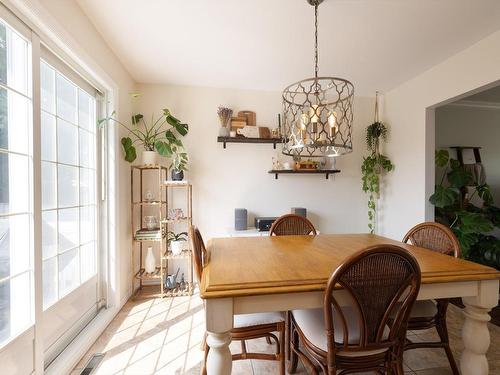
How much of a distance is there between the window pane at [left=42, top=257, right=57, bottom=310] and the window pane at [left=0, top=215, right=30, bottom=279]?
29 cm

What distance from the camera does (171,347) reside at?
72.7 inches

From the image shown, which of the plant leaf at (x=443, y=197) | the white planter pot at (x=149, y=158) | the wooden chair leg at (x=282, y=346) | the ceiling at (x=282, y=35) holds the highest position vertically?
the ceiling at (x=282, y=35)

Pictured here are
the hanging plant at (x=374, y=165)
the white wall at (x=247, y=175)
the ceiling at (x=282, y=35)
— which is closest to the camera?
the ceiling at (x=282, y=35)

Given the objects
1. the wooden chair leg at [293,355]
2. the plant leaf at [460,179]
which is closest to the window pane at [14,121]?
the wooden chair leg at [293,355]

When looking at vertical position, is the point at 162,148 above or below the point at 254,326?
above

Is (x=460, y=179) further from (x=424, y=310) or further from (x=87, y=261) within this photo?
(x=87, y=261)

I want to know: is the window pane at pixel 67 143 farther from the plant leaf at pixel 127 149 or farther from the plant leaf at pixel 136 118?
the plant leaf at pixel 136 118

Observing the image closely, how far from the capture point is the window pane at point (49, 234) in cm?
159

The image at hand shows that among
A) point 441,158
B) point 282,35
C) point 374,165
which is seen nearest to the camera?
point 282,35

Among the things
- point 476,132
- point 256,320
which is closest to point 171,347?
point 256,320

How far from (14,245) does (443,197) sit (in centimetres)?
352

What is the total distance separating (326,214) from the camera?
132 inches

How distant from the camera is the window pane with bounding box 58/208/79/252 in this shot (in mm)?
1780

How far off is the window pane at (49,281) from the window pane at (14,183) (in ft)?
1.59
